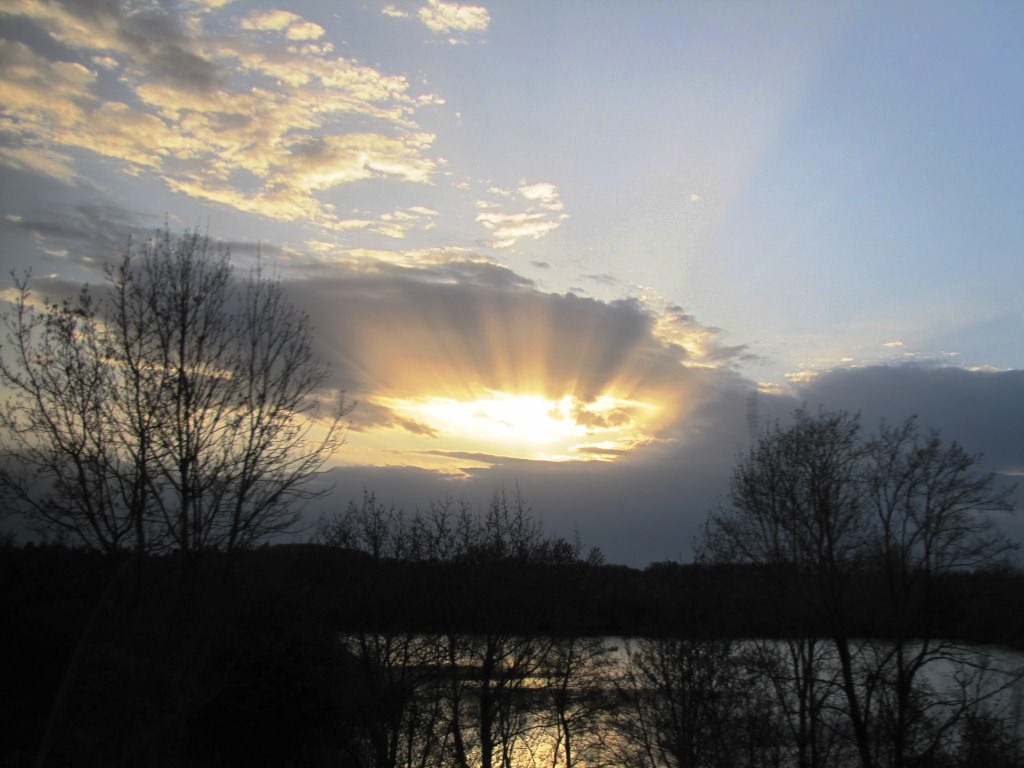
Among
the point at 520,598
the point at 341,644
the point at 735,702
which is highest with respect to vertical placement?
the point at 520,598

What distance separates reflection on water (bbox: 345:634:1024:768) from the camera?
2570 cm

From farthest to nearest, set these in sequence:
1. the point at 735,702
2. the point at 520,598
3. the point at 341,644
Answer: the point at 520,598 < the point at 735,702 < the point at 341,644

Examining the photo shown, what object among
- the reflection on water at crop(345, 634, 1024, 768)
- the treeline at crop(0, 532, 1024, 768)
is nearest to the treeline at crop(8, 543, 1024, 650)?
the treeline at crop(0, 532, 1024, 768)

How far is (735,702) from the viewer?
87.6 ft

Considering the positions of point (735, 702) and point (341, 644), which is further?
point (735, 702)

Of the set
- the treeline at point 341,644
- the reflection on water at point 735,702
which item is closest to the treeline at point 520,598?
the treeline at point 341,644

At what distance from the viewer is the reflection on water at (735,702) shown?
25703 millimetres

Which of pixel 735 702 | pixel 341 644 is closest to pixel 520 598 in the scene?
pixel 735 702

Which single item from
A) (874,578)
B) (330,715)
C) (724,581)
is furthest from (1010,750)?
(330,715)

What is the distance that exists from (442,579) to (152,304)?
2190 cm

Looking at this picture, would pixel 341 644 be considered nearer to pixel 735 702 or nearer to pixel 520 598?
pixel 520 598

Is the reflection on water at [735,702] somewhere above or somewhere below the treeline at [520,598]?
below

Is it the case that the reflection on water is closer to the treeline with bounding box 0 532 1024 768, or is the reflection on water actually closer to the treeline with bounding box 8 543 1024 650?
the treeline with bounding box 0 532 1024 768

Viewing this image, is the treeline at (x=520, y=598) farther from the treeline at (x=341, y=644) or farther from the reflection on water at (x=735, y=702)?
the reflection on water at (x=735, y=702)
